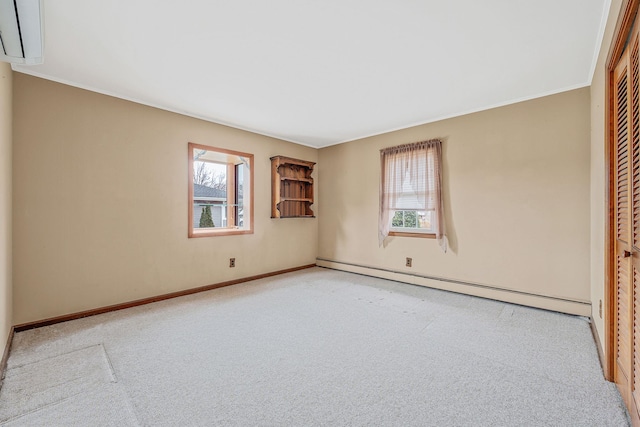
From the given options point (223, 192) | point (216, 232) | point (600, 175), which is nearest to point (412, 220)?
point (600, 175)

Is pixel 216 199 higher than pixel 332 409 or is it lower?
higher

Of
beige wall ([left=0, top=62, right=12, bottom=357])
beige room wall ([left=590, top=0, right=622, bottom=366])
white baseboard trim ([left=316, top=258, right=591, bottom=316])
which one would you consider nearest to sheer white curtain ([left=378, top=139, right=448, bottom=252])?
white baseboard trim ([left=316, top=258, right=591, bottom=316])

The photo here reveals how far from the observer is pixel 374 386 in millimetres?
1714

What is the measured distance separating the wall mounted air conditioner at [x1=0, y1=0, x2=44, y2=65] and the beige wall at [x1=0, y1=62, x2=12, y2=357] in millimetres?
616

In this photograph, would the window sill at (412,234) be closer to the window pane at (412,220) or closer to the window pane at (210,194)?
the window pane at (412,220)

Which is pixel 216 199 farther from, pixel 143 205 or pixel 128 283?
pixel 128 283

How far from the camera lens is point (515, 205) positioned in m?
3.25

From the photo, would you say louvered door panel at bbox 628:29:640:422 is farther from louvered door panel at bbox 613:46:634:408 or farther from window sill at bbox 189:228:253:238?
window sill at bbox 189:228:253:238

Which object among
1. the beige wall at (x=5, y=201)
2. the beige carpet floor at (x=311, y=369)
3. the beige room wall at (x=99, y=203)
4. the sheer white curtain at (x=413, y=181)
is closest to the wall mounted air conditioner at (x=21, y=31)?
the beige wall at (x=5, y=201)

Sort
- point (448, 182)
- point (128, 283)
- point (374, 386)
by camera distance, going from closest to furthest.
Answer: point (374, 386)
point (128, 283)
point (448, 182)

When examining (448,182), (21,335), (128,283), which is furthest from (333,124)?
(21,335)

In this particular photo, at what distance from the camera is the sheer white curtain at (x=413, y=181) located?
379cm

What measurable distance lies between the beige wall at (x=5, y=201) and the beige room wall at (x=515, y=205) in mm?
4083

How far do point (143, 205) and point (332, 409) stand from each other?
9.85 feet
